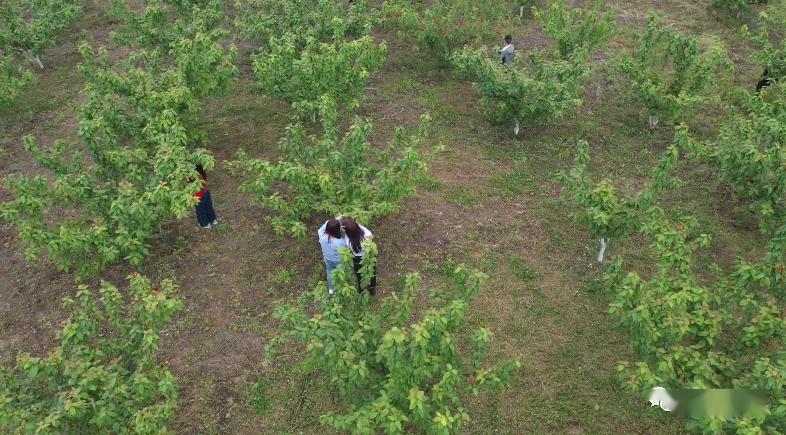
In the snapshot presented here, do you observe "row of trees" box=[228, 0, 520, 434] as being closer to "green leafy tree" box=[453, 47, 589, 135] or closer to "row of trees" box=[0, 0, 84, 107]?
"green leafy tree" box=[453, 47, 589, 135]

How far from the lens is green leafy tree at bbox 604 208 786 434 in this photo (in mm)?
4652

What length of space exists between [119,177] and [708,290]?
7.81 m

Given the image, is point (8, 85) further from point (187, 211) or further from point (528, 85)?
point (528, 85)

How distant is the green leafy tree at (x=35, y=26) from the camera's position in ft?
39.4

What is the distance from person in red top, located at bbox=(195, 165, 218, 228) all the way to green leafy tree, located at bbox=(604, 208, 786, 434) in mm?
5697

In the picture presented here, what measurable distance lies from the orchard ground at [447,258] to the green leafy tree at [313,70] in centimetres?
127

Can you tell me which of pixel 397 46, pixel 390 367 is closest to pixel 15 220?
pixel 390 367

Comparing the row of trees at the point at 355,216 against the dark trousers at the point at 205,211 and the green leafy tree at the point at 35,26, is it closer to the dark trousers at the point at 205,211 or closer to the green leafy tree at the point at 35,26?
the dark trousers at the point at 205,211

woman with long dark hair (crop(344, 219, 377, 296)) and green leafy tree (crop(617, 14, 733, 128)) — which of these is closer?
woman with long dark hair (crop(344, 219, 377, 296))

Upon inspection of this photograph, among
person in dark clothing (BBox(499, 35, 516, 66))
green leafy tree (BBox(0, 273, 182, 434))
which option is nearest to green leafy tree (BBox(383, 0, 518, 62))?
person in dark clothing (BBox(499, 35, 516, 66))

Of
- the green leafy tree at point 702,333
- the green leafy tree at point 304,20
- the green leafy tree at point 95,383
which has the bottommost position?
the green leafy tree at point 702,333

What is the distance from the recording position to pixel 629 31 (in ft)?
47.0

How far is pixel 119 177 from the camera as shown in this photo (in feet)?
26.4

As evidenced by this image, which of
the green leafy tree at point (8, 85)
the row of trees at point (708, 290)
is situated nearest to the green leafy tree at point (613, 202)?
the row of trees at point (708, 290)
